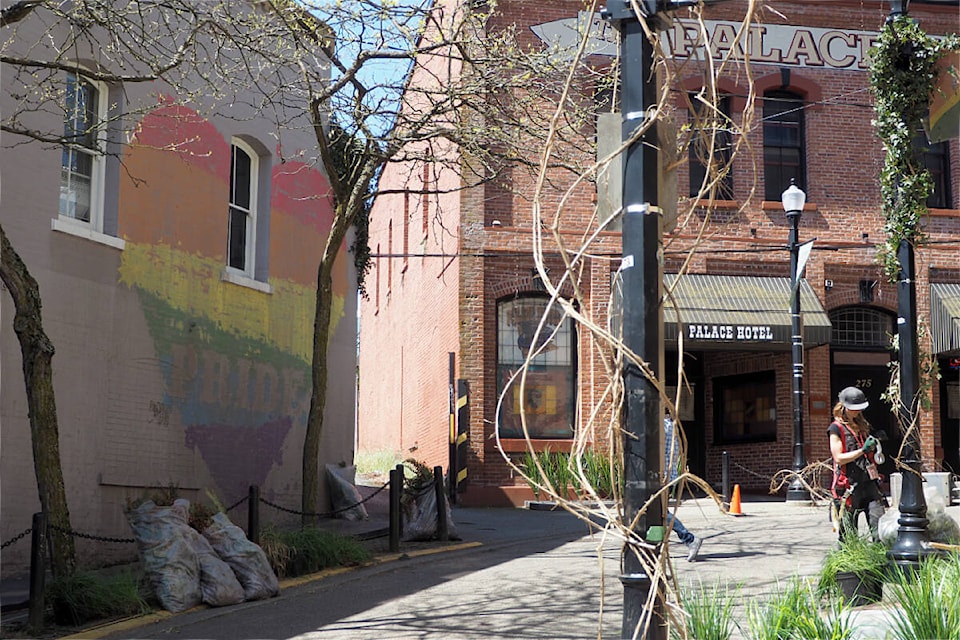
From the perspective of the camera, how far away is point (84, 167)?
12.4 m

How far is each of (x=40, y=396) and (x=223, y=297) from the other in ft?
17.2

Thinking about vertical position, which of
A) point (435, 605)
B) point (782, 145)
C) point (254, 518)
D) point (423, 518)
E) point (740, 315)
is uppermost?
point (782, 145)

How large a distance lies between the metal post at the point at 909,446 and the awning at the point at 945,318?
12.2 metres

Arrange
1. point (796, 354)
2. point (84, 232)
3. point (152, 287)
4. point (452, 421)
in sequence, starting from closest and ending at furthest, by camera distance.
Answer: point (84, 232), point (152, 287), point (796, 354), point (452, 421)

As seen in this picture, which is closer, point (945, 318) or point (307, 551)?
point (307, 551)

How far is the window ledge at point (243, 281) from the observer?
14.4 meters

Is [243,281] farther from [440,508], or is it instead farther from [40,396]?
[40,396]

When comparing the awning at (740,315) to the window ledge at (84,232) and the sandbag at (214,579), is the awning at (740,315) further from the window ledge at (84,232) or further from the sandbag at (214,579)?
the sandbag at (214,579)

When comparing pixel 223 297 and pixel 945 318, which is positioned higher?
pixel 945 318

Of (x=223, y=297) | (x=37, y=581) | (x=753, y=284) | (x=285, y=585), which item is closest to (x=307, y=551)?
(x=285, y=585)

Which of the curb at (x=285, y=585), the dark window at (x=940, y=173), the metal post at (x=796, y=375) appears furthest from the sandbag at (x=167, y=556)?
the dark window at (x=940, y=173)

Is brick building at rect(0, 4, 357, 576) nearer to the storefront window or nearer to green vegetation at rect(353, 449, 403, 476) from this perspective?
the storefront window

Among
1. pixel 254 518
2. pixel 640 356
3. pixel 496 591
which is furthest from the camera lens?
pixel 254 518

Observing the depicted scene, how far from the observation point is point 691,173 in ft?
72.6
